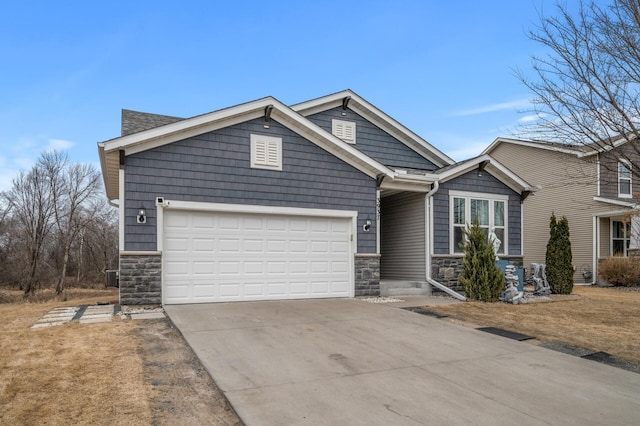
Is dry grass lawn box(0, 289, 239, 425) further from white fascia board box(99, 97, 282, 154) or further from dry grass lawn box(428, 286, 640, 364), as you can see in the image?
dry grass lawn box(428, 286, 640, 364)

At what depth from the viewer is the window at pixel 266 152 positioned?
34.0 ft

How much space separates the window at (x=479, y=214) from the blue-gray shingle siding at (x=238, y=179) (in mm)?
2856

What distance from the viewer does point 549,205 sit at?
65.6ft

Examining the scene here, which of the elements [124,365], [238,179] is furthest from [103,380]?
[238,179]

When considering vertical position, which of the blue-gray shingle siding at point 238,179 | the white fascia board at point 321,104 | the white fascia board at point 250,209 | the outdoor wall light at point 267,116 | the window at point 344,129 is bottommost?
the white fascia board at point 250,209

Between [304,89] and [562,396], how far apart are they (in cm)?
1512

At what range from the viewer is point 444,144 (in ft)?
57.1

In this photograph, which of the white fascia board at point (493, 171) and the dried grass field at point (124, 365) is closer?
the dried grass field at point (124, 365)

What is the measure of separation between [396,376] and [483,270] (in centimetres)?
703

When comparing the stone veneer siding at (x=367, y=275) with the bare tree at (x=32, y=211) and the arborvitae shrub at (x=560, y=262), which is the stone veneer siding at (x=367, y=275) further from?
the bare tree at (x=32, y=211)

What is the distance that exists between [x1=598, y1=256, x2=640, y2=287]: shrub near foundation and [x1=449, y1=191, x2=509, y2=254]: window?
6237mm

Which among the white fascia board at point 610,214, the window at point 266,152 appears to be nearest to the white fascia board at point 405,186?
the window at point 266,152

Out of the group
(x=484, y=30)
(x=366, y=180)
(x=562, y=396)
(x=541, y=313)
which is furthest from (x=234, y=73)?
(x=562, y=396)

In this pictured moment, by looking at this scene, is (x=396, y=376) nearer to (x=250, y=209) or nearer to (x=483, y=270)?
(x=250, y=209)
